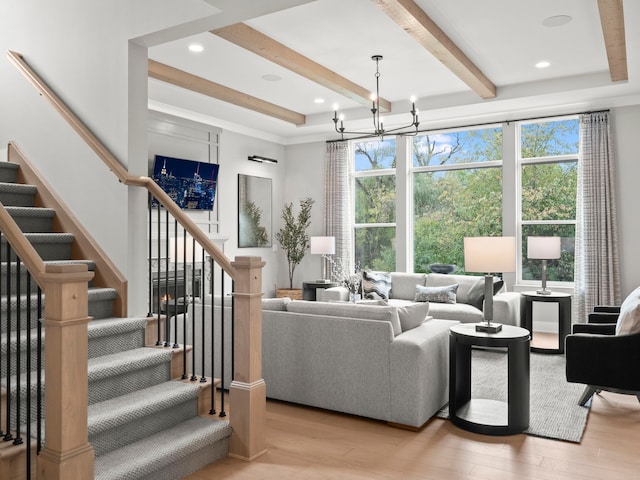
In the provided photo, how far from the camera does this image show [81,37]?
12.8 ft

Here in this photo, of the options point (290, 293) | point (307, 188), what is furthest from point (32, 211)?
point (307, 188)

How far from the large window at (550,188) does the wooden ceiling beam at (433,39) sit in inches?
57.9

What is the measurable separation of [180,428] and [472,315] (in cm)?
380

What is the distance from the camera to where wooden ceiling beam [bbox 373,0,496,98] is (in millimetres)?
3992

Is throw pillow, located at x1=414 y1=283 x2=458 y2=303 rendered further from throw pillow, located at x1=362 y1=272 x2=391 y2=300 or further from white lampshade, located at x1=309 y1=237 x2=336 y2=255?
white lampshade, located at x1=309 y1=237 x2=336 y2=255

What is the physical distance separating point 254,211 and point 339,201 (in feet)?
4.48

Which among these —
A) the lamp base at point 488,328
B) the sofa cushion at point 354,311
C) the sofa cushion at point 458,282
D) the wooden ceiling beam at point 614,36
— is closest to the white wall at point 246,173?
the sofa cushion at point 458,282

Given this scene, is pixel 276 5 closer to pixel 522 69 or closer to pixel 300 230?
pixel 522 69

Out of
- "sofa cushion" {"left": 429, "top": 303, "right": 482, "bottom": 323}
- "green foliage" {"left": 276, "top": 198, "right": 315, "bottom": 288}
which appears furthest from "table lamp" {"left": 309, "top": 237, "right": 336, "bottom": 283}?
"sofa cushion" {"left": 429, "top": 303, "right": 482, "bottom": 323}

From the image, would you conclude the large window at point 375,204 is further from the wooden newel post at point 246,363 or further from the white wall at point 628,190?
the wooden newel post at point 246,363

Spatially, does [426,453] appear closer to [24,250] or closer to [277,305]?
[277,305]

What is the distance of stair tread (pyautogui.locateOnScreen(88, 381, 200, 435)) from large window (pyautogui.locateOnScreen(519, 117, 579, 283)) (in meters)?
5.48

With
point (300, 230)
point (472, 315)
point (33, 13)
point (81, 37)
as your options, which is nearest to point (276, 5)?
point (81, 37)

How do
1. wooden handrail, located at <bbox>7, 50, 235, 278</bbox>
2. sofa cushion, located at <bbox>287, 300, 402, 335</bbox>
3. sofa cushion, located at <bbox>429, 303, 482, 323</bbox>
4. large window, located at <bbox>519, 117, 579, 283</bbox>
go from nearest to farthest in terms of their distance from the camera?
wooden handrail, located at <bbox>7, 50, 235, 278</bbox> < sofa cushion, located at <bbox>287, 300, 402, 335</bbox> < sofa cushion, located at <bbox>429, 303, 482, 323</bbox> < large window, located at <bbox>519, 117, 579, 283</bbox>
